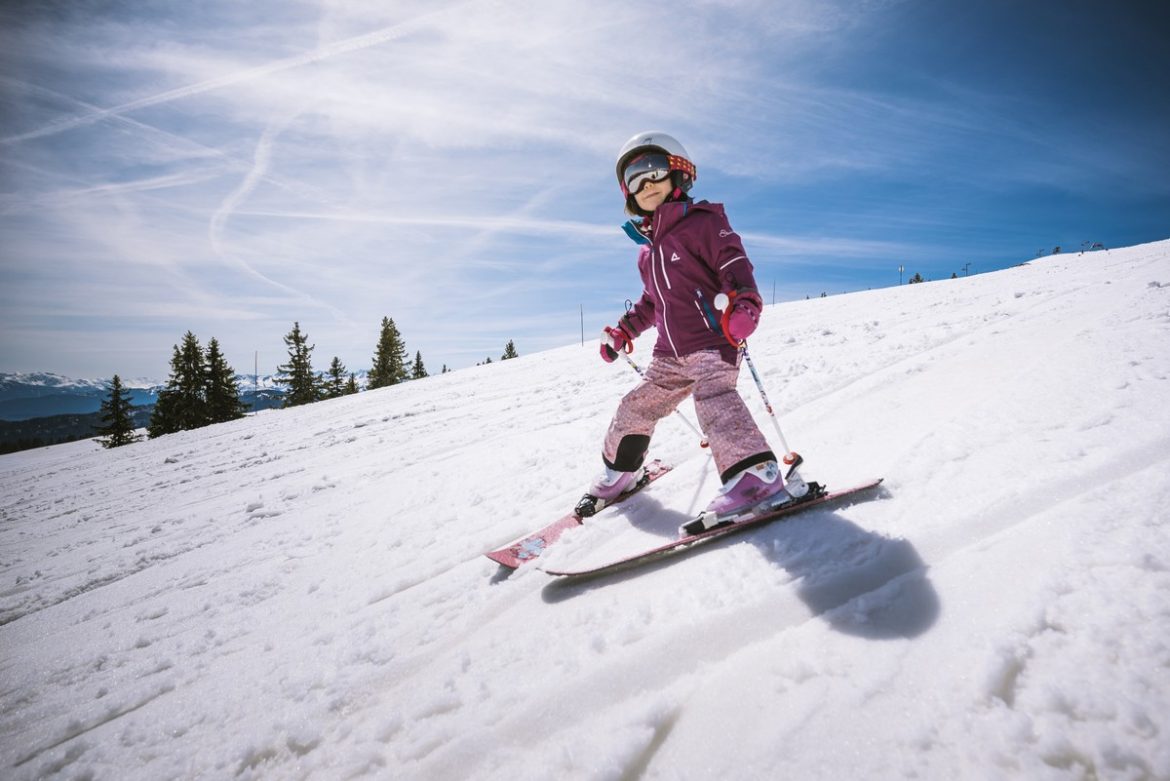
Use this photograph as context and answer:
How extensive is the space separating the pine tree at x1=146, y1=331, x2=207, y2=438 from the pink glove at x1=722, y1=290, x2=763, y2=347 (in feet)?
142

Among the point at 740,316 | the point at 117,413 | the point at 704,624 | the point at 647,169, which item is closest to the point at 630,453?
the point at 740,316

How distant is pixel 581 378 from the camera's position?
385 inches

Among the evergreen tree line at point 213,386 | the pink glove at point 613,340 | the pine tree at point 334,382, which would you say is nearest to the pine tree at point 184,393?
the evergreen tree line at point 213,386

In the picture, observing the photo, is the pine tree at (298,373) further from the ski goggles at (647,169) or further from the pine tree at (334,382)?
the ski goggles at (647,169)

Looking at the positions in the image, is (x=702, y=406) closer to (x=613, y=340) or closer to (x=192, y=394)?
(x=613, y=340)

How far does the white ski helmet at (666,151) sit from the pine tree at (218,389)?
1636 inches

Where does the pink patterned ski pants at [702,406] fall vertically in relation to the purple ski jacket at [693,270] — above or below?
below

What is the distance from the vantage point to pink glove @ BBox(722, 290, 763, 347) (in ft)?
7.75

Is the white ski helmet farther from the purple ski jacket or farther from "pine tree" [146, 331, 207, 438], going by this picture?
"pine tree" [146, 331, 207, 438]

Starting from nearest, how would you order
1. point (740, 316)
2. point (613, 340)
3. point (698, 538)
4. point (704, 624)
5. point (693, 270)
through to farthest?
point (704, 624)
point (698, 538)
point (740, 316)
point (693, 270)
point (613, 340)

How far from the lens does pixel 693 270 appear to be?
2791mm

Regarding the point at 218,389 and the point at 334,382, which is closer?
the point at 218,389

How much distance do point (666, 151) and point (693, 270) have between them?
917 millimetres

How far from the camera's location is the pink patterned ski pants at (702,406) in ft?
7.95
